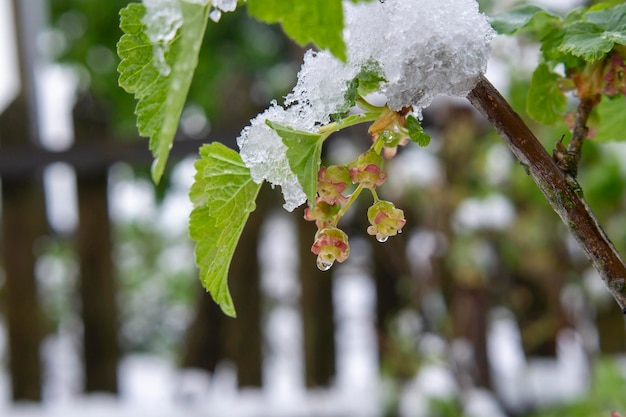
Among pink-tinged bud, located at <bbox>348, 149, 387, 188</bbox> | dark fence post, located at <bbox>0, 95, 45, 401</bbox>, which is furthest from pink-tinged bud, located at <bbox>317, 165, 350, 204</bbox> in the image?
dark fence post, located at <bbox>0, 95, 45, 401</bbox>

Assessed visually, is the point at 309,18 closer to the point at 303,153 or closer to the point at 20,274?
the point at 303,153

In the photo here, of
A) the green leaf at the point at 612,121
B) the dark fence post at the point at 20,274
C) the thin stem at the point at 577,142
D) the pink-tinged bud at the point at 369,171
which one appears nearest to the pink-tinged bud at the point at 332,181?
the pink-tinged bud at the point at 369,171

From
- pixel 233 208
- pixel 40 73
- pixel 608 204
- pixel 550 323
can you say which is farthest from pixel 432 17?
pixel 40 73

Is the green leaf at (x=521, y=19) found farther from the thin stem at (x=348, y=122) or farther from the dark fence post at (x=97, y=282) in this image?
the dark fence post at (x=97, y=282)

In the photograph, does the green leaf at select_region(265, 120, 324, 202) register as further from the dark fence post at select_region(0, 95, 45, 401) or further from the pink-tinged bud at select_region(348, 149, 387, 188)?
the dark fence post at select_region(0, 95, 45, 401)

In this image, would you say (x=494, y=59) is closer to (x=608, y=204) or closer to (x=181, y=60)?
(x=608, y=204)

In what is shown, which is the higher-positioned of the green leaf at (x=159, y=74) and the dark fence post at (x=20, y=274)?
the dark fence post at (x=20, y=274)

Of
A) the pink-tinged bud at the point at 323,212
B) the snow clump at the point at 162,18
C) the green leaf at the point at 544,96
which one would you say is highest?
the green leaf at the point at 544,96
